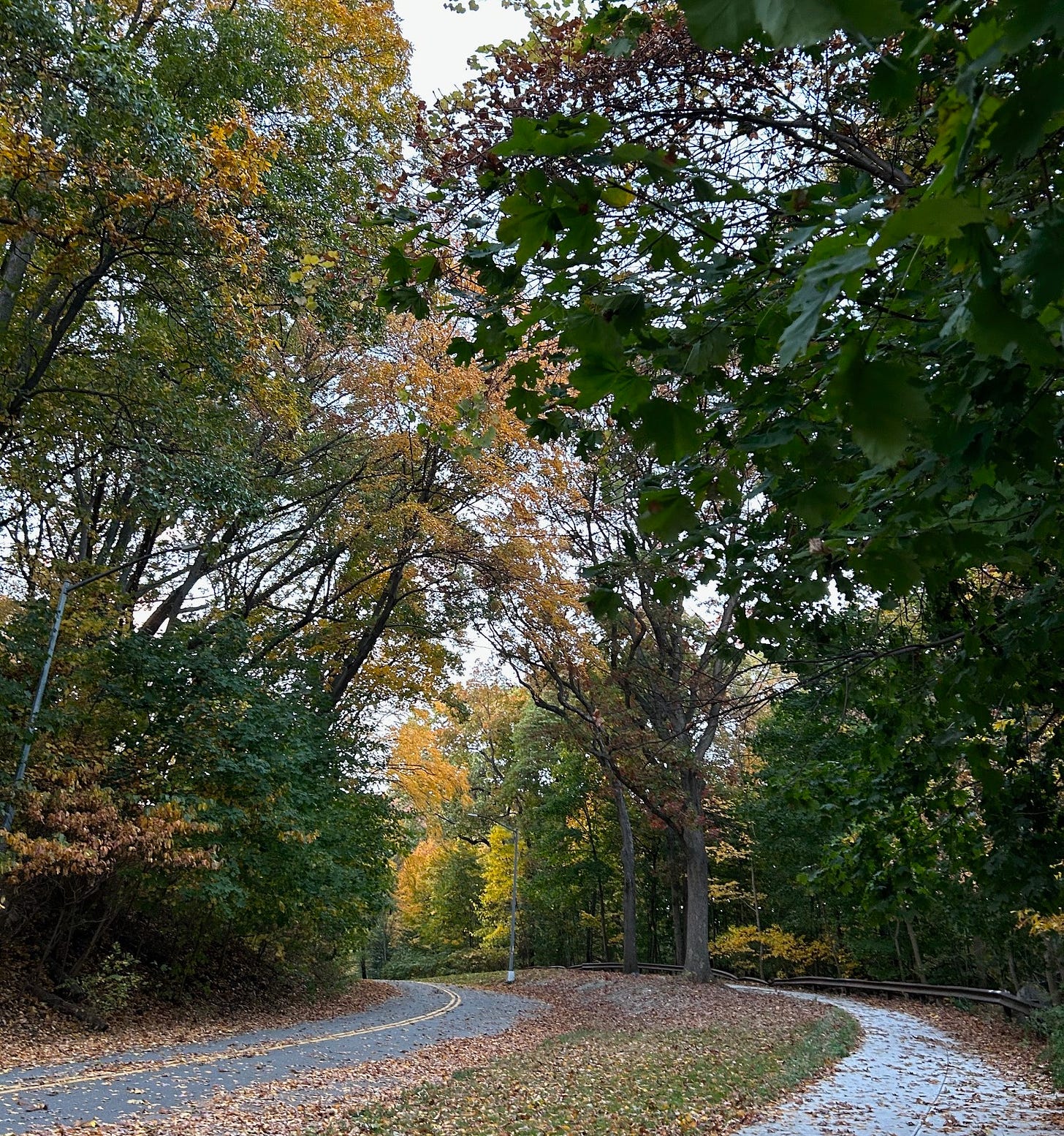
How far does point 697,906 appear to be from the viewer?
20.0 metres

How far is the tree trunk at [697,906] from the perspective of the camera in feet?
65.1

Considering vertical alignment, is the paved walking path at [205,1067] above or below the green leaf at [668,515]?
below

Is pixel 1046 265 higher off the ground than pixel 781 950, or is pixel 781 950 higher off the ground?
pixel 1046 265

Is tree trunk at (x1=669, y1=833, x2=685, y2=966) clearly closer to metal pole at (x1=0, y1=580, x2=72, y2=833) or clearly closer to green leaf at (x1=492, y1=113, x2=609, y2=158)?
metal pole at (x1=0, y1=580, x2=72, y2=833)

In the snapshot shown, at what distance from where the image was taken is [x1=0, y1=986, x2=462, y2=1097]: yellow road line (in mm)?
7844

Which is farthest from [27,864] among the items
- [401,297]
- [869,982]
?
[869,982]

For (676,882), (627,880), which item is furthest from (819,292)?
(676,882)

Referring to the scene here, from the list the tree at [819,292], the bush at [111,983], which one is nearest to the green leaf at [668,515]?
the tree at [819,292]

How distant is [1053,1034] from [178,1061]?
10995 millimetres

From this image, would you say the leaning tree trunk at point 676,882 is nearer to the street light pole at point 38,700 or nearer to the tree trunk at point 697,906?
the tree trunk at point 697,906

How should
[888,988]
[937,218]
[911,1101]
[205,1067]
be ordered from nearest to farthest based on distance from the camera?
[937,218]
[911,1101]
[205,1067]
[888,988]

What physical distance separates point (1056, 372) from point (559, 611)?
13.3 metres

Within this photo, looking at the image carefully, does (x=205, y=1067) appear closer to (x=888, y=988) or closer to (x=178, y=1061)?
(x=178, y=1061)

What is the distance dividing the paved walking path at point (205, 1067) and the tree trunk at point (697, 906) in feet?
19.7
